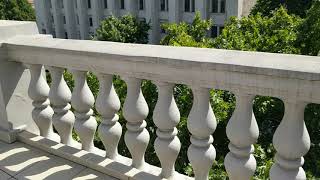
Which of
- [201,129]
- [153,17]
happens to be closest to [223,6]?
[153,17]

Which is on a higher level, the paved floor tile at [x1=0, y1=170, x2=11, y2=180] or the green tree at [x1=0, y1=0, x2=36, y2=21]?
the green tree at [x1=0, y1=0, x2=36, y2=21]

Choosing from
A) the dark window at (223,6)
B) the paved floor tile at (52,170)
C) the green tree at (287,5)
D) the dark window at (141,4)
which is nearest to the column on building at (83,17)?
the dark window at (141,4)

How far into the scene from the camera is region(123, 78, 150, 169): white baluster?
2.30 meters

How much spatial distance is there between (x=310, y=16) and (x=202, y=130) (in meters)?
12.3

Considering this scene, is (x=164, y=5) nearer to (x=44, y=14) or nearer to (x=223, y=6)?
(x=223, y=6)

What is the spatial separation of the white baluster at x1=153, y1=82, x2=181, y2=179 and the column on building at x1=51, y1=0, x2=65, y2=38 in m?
54.5

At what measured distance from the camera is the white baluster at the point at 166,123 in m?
2.18

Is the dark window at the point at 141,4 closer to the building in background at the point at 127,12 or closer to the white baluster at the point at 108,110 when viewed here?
the building in background at the point at 127,12

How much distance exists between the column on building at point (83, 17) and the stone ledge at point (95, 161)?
161ft

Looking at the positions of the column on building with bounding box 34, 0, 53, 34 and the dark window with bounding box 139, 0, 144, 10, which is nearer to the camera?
the dark window with bounding box 139, 0, 144, 10

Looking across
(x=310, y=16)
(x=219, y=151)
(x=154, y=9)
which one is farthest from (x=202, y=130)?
(x=154, y=9)

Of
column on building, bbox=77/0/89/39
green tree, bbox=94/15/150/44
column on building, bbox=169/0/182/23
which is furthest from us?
column on building, bbox=77/0/89/39

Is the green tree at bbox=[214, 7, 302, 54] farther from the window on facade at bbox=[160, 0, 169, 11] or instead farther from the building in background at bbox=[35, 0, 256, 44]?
the window on facade at bbox=[160, 0, 169, 11]

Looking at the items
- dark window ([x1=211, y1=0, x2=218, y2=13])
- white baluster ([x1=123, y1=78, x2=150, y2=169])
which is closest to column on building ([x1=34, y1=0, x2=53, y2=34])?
dark window ([x1=211, y1=0, x2=218, y2=13])
